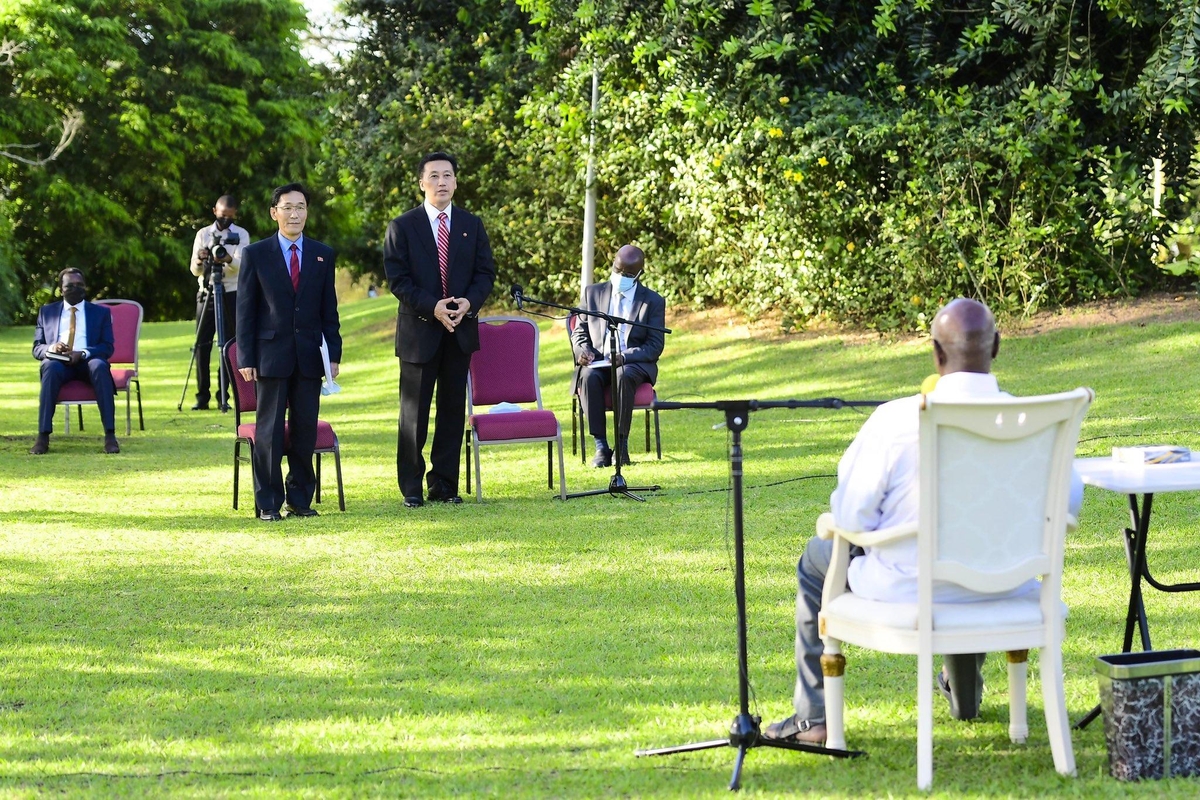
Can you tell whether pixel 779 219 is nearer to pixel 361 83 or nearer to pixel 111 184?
pixel 361 83

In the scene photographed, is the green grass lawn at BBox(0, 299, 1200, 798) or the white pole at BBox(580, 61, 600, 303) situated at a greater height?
the white pole at BBox(580, 61, 600, 303)

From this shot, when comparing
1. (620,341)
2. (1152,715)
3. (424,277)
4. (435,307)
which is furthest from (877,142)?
(1152,715)

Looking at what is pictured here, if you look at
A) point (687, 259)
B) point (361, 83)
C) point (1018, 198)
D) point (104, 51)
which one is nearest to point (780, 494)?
point (1018, 198)

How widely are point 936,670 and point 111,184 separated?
41748 mm

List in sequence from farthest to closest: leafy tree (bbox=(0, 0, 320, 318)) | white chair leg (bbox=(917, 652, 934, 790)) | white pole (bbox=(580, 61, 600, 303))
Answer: leafy tree (bbox=(0, 0, 320, 318)) < white pole (bbox=(580, 61, 600, 303)) < white chair leg (bbox=(917, 652, 934, 790))

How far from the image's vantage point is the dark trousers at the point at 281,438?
8.76 metres

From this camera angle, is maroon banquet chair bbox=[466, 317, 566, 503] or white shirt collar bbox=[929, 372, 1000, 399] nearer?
white shirt collar bbox=[929, 372, 1000, 399]

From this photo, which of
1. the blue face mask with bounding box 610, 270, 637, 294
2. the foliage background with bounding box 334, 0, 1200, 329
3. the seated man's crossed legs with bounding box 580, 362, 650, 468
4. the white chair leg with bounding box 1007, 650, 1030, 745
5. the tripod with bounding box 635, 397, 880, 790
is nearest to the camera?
the tripod with bounding box 635, 397, 880, 790

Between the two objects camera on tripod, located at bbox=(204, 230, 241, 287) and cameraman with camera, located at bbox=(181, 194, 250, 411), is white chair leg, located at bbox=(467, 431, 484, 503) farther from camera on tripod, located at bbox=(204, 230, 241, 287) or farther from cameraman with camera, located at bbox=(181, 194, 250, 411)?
camera on tripod, located at bbox=(204, 230, 241, 287)

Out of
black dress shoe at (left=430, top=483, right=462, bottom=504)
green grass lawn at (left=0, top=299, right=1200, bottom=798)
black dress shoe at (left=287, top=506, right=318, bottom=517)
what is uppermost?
black dress shoe at (left=430, top=483, right=462, bottom=504)

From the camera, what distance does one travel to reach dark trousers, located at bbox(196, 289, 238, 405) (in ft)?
49.9

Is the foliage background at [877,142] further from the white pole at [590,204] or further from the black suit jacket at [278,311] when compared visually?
the black suit jacket at [278,311]

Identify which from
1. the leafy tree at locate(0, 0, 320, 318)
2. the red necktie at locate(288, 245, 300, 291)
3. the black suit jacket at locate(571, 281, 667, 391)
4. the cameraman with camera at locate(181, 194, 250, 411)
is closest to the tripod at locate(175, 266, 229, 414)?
the cameraman with camera at locate(181, 194, 250, 411)

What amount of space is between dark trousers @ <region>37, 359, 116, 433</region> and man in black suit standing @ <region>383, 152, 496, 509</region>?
4.19m
